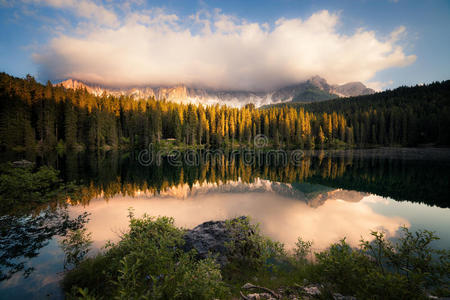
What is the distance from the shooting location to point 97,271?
24.9 ft

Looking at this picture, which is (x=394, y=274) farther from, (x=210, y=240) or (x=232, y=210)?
(x=232, y=210)

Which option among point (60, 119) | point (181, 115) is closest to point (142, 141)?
point (181, 115)

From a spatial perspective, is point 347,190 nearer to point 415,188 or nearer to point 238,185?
point 415,188

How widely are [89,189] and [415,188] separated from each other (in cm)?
4323

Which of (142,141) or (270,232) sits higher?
(142,141)

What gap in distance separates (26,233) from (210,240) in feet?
36.9

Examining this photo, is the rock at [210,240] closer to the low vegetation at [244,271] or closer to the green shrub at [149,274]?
the low vegetation at [244,271]

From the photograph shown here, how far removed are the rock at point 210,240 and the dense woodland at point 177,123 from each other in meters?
76.0

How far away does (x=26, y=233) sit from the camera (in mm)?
11227

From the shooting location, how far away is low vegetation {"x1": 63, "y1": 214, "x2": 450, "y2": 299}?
178 inches

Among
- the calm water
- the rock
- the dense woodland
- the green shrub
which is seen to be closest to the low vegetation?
the green shrub

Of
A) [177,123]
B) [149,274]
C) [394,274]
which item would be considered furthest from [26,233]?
[177,123]

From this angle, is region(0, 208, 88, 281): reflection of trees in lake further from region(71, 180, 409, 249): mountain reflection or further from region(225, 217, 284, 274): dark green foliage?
region(225, 217, 284, 274): dark green foliage

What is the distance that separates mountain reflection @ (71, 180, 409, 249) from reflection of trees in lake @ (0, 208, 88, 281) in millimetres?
1518
